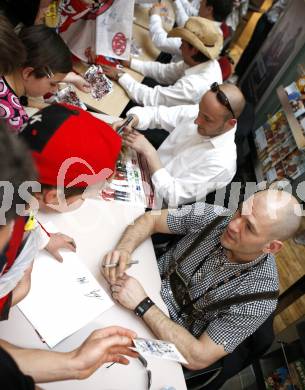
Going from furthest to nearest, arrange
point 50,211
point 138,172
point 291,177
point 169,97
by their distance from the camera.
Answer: point 291,177 → point 169,97 → point 138,172 → point 50,211

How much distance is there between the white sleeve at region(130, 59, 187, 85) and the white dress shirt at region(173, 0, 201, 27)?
1.06 m

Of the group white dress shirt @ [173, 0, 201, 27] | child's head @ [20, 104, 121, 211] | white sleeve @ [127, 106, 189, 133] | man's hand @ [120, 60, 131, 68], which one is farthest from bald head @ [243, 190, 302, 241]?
white dress shirt @ [173, 0, 201, 27]

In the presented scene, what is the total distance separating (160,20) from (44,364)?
3.06 metres

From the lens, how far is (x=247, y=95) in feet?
13.8

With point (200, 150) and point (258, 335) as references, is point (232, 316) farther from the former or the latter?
point (200, 150)

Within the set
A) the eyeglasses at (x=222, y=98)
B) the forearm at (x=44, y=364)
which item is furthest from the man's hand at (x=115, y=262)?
the eyeglasses at (x=222, y=98)

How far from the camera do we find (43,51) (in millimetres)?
1771

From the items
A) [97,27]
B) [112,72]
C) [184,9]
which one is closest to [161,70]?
[112,72]

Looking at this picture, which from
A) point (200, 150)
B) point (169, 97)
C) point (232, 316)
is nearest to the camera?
point (232, 316)

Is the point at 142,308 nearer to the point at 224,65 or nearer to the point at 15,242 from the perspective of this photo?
the point at 15,242

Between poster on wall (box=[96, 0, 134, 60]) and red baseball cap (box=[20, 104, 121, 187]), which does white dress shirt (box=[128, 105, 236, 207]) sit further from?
red baseball cap (box=[20, 104, 121, 187])

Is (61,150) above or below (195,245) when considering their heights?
above

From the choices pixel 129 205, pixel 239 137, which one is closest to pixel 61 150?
pixel 129 205

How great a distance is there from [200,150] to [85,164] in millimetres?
1107
